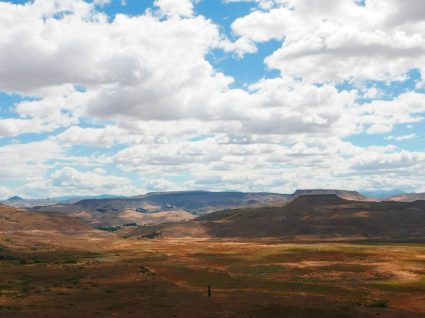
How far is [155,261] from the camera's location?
319ft

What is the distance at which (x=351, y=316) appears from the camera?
44.3m

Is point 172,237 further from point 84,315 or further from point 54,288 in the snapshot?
point 84,315

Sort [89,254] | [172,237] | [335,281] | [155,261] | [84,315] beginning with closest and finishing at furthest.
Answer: [84,315] → [335,281] → [155,261] → [89,254] → [172,237]

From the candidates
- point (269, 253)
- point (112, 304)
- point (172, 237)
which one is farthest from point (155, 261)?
point (172, 237)

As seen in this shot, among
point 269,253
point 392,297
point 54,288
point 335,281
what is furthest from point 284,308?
point 269,253

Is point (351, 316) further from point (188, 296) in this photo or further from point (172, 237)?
point (172, 237)

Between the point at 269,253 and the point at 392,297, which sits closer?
the point at 392,297

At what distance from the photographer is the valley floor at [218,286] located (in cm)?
4666

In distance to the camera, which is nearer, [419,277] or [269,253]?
[419,277]

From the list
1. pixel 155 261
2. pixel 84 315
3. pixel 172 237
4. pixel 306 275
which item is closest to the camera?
pixel 84 315

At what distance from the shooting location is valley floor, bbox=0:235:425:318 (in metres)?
46.7

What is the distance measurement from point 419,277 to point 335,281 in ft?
44.5

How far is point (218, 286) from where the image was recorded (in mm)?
64125

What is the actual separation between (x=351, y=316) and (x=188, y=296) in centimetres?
1952
